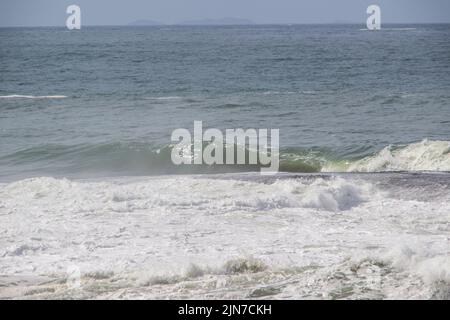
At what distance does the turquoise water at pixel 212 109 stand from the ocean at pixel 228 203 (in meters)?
0.09

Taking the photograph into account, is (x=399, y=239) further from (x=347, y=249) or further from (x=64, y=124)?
(x=64, y=124)

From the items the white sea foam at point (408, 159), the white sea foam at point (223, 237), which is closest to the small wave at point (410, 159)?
the white sea foam at point (408, 159)

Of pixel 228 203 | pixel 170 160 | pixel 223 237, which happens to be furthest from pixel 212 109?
pixel 223 237

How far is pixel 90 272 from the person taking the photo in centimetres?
733

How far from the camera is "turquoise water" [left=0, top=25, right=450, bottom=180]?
17.9 m

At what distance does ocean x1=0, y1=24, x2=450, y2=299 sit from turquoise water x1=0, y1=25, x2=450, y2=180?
9 centimetres

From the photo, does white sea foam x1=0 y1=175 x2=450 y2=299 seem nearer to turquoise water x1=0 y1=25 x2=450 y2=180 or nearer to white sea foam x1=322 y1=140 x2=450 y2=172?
white sea foam x1=322 y1=140 x2=450 y2=172

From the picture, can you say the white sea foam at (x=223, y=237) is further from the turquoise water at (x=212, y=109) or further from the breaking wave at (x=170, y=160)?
the turquoise water at (x=212, y=109)

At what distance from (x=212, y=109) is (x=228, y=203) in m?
15.3

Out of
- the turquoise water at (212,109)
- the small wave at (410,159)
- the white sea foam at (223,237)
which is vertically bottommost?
the white sea foam at (223,237)

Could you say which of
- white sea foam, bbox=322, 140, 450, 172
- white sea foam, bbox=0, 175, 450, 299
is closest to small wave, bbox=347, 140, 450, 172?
white sea foam, bbox=322, 140, 450, 172

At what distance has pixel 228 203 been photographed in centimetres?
1080

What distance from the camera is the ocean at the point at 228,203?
6.95 meters

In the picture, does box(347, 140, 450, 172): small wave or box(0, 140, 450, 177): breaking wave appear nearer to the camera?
box(347, 140, 450, 172): small wave
